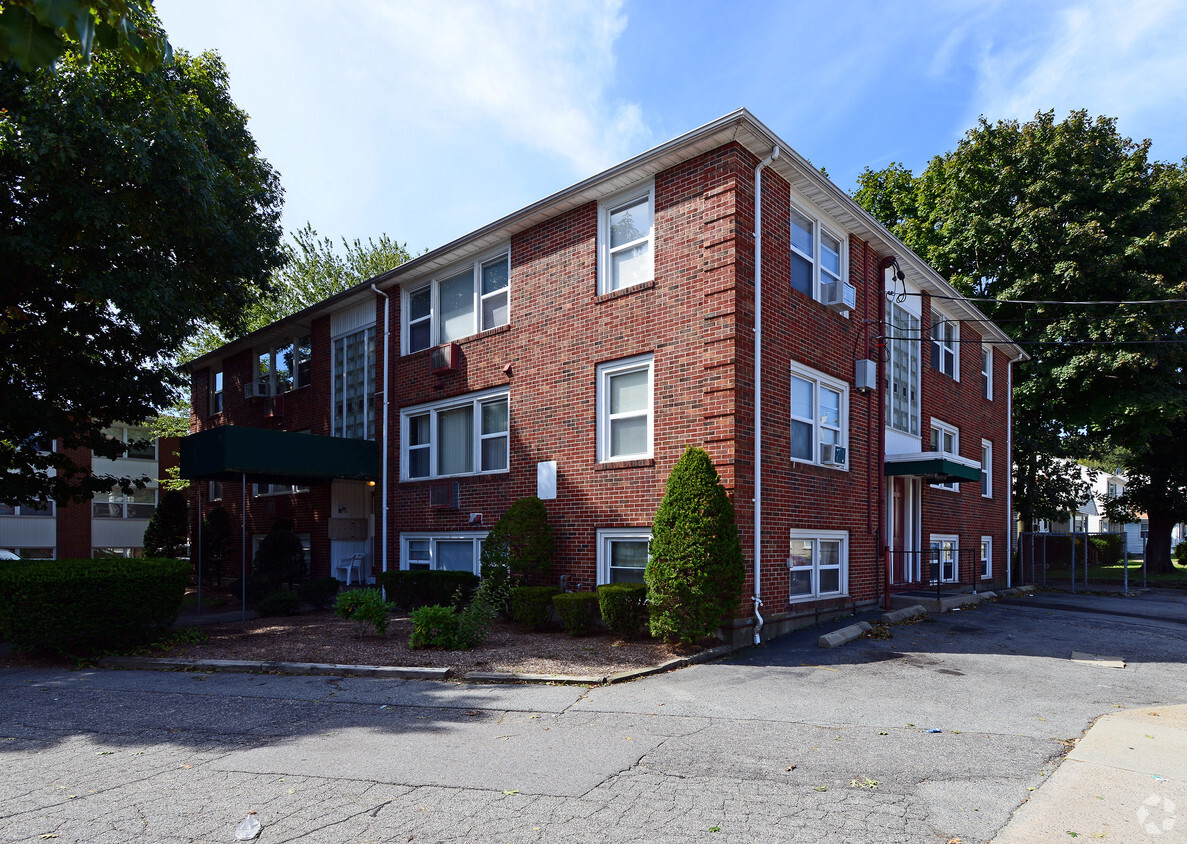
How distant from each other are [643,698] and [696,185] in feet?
24.8

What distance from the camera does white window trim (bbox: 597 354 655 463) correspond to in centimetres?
1196

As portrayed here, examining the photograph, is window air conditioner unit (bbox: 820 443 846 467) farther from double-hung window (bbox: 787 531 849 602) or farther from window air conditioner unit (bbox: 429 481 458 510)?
window air conditioner unit (bbox: 429 481 458 510)

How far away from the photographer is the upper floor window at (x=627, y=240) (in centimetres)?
1242

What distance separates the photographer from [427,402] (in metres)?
16.2

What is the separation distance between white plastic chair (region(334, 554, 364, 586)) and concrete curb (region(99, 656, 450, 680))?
737 centimetres

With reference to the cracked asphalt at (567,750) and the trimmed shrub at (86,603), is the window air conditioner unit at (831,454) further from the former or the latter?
the trimmed shrub at (86,603)

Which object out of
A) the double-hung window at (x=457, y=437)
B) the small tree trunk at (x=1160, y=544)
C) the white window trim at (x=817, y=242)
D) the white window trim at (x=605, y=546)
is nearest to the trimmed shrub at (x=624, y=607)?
the white window trim at (x=605, y=546)

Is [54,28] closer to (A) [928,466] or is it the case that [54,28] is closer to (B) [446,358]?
(B) [446,358]

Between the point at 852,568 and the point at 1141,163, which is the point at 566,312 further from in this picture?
the point at 1141,163

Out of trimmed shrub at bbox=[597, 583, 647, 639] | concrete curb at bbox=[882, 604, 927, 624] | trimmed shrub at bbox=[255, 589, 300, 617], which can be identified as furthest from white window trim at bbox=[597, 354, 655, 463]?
trimmed shrub at bbox=[255, 589, 300, 617]

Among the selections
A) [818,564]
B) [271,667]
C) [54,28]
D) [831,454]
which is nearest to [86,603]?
[271,667]

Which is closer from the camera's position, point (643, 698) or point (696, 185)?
point (643, 698)

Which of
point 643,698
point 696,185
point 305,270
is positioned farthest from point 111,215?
point 305,270

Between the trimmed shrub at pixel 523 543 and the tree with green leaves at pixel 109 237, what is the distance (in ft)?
23.1
